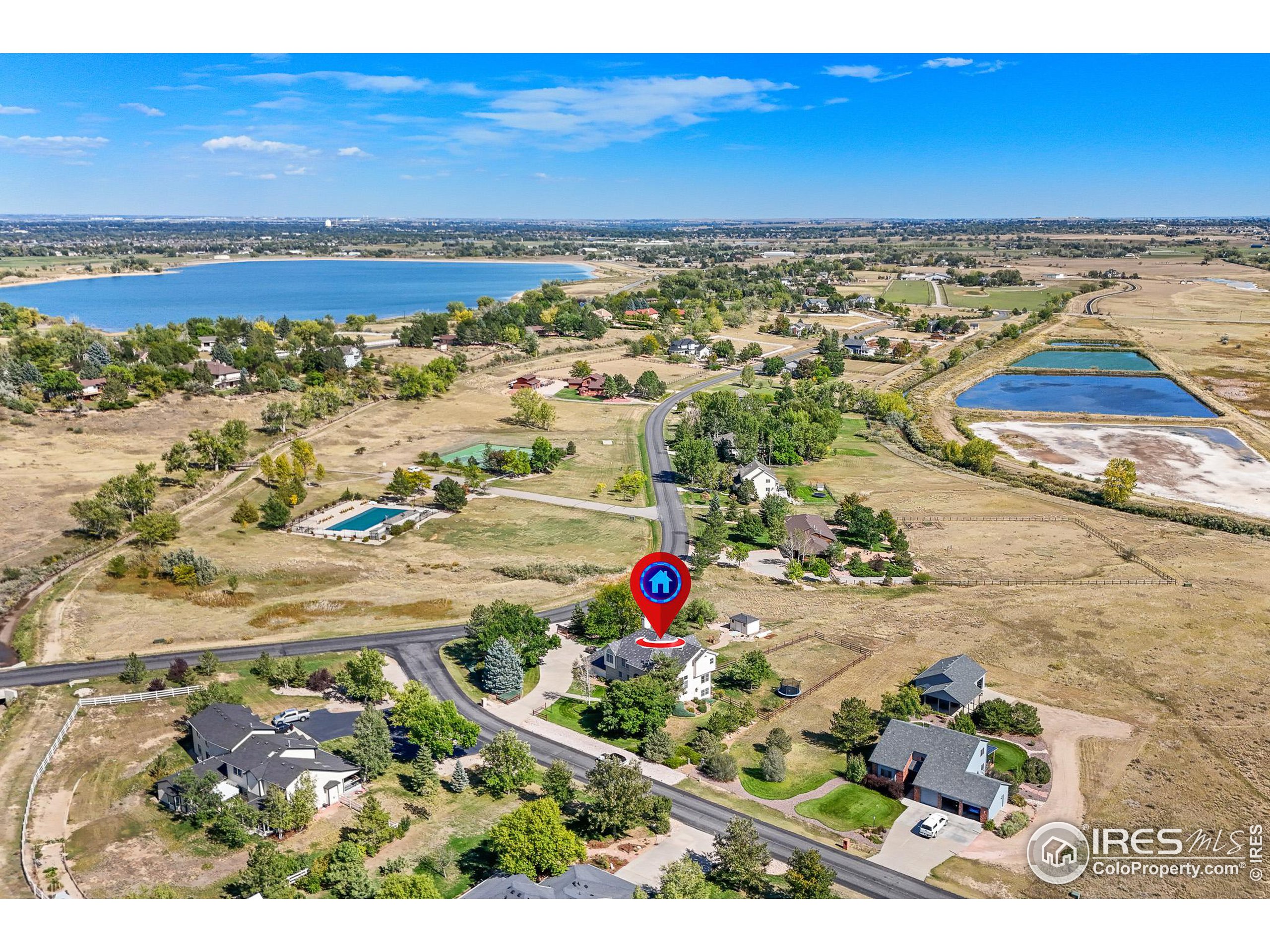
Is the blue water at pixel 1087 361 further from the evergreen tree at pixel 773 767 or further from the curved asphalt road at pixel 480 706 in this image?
the evergreen tree at pixel 773 767

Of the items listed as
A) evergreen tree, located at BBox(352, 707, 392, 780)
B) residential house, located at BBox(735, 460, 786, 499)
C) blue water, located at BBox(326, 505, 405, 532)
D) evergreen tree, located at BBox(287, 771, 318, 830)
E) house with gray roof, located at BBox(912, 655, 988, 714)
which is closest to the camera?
evergreen tree, located at BBox(287, 771, 318, 830)

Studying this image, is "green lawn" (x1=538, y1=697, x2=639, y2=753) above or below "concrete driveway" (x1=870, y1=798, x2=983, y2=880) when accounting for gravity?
above

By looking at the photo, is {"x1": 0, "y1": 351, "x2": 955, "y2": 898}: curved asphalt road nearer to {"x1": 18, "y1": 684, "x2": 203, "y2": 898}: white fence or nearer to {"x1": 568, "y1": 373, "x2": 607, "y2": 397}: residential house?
{"x1": 18, "y1": 684, "x2": 203, "y2": 898}: white fence

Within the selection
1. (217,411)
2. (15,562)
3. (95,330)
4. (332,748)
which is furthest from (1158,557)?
(95,330)

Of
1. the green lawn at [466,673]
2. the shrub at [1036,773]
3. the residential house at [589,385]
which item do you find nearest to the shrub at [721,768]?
the green lawn at [466,673]

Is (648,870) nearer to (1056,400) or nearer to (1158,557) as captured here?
(1158,557)

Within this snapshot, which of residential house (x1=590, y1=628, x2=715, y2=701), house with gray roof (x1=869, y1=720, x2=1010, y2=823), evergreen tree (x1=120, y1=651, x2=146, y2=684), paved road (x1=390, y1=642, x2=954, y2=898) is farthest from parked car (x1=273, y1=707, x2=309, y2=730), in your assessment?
house with gray roof (x1=869, y1=720, x2=1010, y2=823)

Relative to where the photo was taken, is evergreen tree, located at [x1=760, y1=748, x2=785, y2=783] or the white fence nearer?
the white fence
